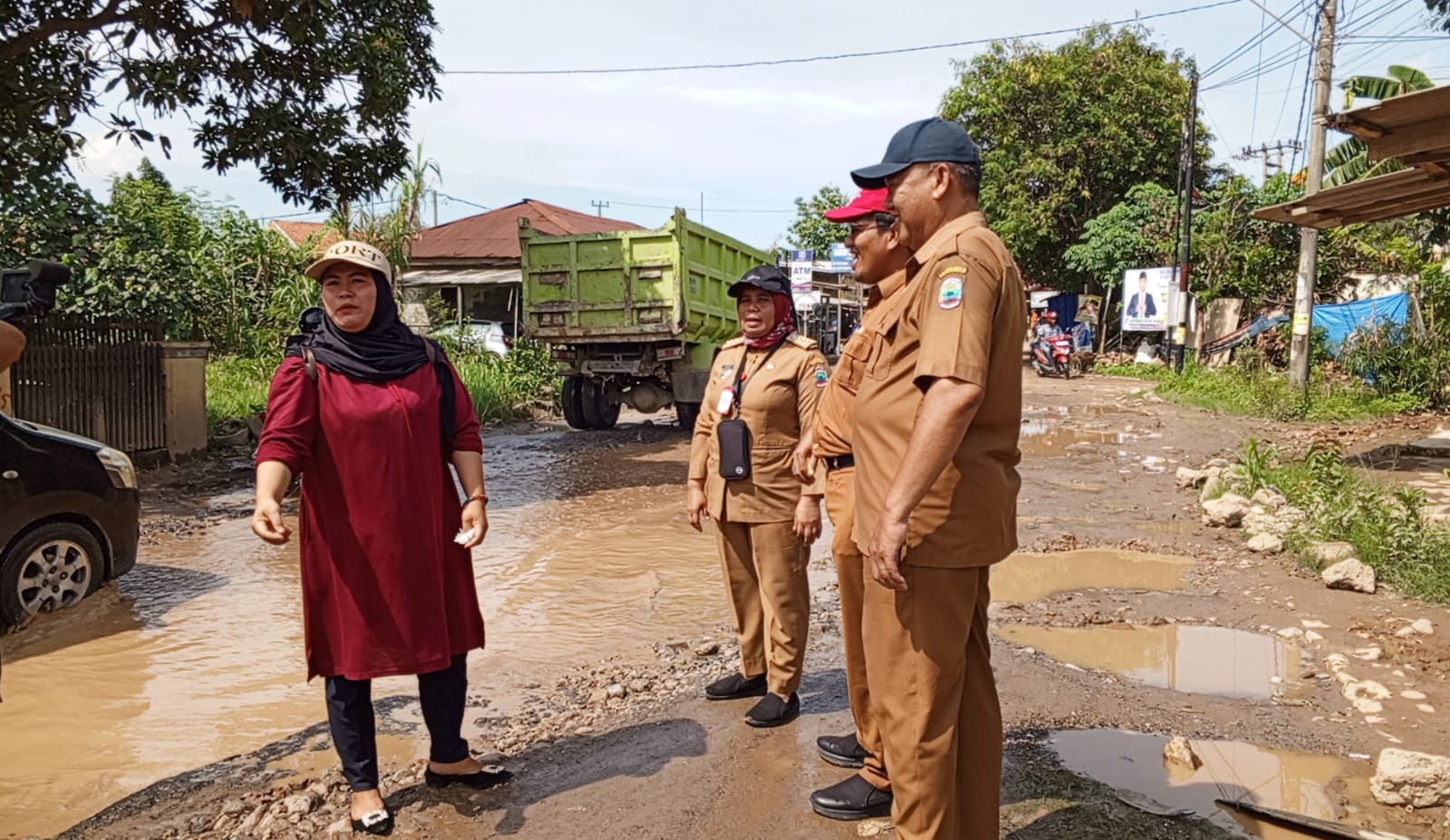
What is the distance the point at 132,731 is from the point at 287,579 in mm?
2412

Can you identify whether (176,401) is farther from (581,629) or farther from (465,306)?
(465,306)

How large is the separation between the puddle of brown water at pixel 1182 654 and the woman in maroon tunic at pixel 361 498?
2.84 meters

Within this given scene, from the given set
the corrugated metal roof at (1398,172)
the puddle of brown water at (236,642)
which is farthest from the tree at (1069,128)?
the puddle of brown water at (236,642)

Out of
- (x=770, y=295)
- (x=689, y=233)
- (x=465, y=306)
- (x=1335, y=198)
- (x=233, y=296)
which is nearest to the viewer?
(x=770, y=295)

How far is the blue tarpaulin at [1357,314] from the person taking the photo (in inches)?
665

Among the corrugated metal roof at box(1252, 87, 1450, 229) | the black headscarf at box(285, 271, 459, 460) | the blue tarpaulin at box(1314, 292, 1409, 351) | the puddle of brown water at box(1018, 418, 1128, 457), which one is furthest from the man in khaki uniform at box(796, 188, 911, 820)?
the blue tarpaulin at box(1314, 292, 1409, 351)

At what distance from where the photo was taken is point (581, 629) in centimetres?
525

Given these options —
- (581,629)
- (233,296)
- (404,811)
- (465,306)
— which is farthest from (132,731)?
(465,306)

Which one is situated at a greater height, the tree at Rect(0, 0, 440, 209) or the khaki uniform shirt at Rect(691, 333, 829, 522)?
the tree at Rect(0, 0, 440, 209)

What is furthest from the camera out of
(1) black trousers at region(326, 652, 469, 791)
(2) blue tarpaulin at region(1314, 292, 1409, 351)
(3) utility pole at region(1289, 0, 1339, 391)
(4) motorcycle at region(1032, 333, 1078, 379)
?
(4) motorcycle at region(1032, 333, 1078, 379)

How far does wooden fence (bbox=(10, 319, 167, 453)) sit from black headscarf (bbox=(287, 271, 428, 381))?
6989 mm

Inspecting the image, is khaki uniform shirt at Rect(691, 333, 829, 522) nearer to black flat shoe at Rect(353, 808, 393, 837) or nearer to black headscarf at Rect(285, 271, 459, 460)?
black headscarf at Rect(285, 271, 459, 460)

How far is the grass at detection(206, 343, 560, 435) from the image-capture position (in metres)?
11.7

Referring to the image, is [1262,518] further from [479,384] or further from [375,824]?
[479,384]
